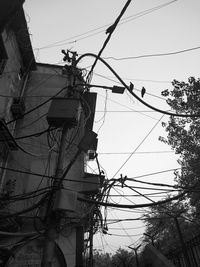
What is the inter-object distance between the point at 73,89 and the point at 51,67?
930 cm

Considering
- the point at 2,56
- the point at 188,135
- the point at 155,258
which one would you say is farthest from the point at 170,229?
the point at 2,56

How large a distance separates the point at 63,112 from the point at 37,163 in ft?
11.5

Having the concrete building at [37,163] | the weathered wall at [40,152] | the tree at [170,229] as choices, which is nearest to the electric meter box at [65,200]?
the concrete building at [37,163]

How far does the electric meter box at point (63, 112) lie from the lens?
5109 millimetres

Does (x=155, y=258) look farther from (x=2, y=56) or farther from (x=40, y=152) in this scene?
(x=2, y=56)

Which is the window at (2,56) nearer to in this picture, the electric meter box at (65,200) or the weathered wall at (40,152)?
the weathered wall at (40,152)

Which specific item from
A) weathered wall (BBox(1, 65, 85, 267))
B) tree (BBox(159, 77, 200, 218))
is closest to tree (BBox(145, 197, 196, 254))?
tree (BBox(159, 77, 200, 218))

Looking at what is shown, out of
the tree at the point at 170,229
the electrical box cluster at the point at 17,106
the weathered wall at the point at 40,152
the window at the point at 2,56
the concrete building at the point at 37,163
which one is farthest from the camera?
the tree at the point at 170,229

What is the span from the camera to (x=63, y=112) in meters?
5.17

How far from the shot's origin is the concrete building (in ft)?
15.7

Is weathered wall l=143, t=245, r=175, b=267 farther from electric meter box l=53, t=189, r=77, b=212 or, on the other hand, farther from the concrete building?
electric meter box l=53, t=189, r=77, b=212

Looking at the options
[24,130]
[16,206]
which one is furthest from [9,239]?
[24,130]

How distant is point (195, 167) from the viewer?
14648mm

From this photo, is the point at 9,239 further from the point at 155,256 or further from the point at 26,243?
the point at 155,256
